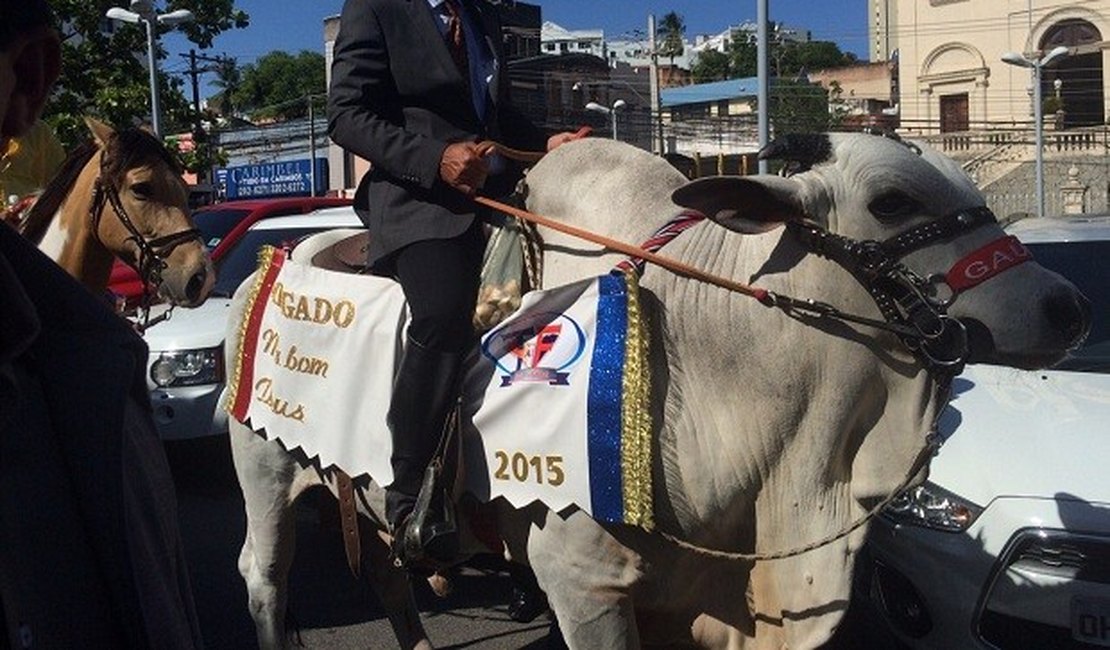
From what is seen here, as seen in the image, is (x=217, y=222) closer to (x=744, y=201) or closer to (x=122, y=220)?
(x=122, y=220)

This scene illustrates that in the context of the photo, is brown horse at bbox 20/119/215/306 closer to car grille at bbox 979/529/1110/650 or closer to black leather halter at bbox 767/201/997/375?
black leather halter at bbox 767/201/997/375

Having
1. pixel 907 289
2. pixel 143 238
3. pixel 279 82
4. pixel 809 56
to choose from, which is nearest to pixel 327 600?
pixel 143 238

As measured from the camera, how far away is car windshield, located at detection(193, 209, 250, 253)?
10.1 metres

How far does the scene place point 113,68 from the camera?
21.7 metres

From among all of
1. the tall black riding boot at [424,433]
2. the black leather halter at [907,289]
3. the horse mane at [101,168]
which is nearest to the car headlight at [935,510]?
the black leather halter at [907,289]

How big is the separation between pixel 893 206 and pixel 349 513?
6.96 feet

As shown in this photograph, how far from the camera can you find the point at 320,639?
5.42 m

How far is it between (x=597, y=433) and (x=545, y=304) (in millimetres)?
436

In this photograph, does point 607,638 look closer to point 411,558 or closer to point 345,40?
point 411,558

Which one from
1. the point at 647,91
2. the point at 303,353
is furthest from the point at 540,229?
the point at 647,91

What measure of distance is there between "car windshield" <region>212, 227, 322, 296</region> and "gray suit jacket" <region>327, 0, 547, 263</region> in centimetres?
543

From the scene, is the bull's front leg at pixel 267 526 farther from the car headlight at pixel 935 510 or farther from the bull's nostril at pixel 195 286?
the car headlight at pixel 935 510

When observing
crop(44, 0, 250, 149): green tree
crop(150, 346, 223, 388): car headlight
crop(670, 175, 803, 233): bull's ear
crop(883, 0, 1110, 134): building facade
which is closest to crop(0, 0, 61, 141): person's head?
crop(670, 175, 803, 233): bull's ear

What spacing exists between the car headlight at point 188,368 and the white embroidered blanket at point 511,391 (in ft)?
13.7
